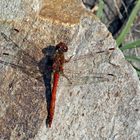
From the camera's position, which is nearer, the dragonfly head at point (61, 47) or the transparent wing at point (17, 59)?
the dragonfly head at point (61, 47)

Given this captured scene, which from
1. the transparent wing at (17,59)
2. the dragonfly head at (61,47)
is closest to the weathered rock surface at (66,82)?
the transparent wing at (17,59)

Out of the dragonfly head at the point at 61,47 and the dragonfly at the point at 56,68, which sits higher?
the dragonfly head at the point at 61,47

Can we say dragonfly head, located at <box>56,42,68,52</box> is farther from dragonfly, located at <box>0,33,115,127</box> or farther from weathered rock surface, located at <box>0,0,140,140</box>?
weathered rock surface, located at <box>0,0,140,140</box>

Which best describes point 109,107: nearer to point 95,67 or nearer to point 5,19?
point 95,67

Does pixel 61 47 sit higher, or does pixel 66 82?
pixel 61 47

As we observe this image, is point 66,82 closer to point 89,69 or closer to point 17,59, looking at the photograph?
point 89,69

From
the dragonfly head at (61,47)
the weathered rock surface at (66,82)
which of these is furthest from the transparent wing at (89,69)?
the dragonfly head at (61,47)

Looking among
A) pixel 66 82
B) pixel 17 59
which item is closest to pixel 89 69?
pixel 66 82

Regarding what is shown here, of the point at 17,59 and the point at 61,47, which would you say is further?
the point at 17,59

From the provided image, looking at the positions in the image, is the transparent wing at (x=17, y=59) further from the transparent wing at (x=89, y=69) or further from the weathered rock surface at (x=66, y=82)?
the transparent wing at (x=89, y=69)
